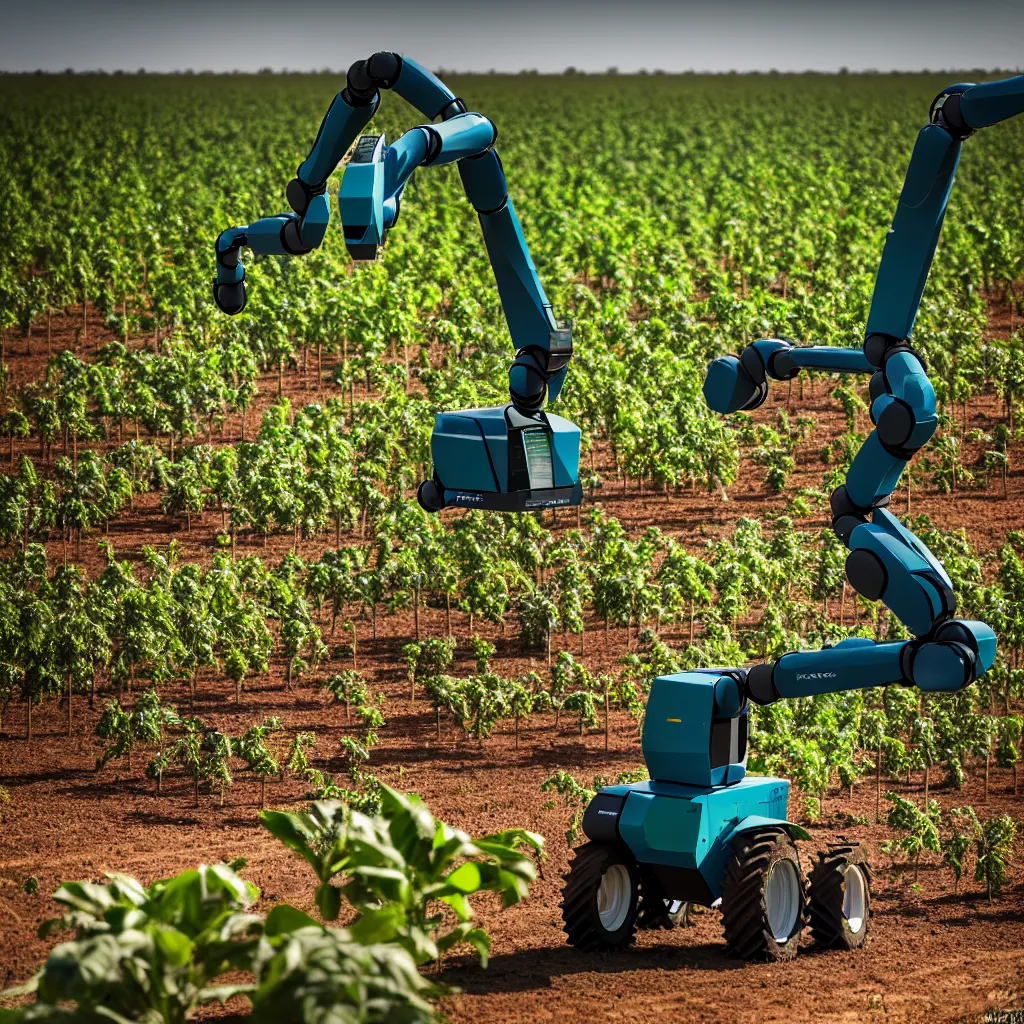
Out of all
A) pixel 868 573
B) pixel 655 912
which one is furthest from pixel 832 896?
pixel 868 573

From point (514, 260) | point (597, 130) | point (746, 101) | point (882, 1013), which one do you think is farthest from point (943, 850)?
point (746, 101)

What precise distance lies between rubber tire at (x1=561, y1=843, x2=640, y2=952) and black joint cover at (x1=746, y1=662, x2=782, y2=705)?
4.91 feet

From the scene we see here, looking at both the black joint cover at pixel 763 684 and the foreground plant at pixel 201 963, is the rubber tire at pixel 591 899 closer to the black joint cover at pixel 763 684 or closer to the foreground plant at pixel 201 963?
the black joint cover at pixel 763 684

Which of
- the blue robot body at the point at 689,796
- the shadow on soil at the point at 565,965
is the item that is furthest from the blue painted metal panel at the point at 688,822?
the shadow on soil at the point at 565,965

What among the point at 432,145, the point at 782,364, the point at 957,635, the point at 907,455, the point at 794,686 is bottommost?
the point at 794,686

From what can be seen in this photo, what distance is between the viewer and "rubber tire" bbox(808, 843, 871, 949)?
1206cm

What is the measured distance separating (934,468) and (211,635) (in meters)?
11.8

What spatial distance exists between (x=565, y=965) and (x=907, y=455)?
14.1ft

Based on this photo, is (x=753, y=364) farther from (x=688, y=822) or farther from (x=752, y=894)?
(x=752, y=894)

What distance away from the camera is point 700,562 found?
20.1m

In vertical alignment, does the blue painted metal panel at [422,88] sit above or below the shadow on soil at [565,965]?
above

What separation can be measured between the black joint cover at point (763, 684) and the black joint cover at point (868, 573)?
1.16 metres

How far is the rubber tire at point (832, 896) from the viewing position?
1206 centimetres

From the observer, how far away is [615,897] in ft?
39.5
